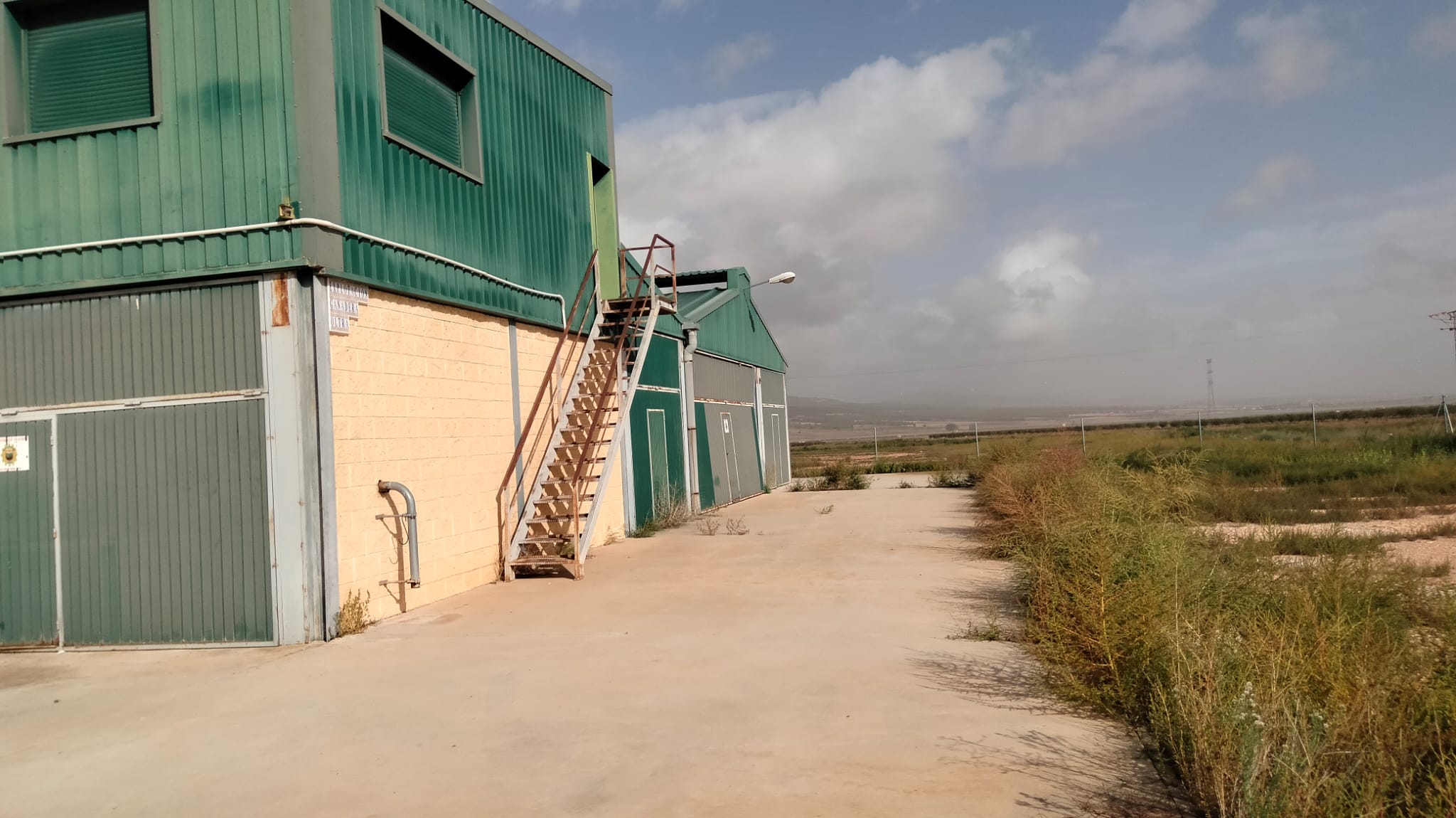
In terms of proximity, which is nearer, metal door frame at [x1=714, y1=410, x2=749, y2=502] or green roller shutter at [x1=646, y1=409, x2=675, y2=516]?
green roller shutter at [x1=646, y1=409, x2=675, y2=516]

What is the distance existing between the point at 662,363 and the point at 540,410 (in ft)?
16.9

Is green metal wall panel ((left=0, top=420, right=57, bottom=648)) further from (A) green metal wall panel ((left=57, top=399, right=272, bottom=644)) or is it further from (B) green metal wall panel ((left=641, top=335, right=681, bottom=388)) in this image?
(B) green metal wall panel ((left=641, top=335, right=681, bottom=388))

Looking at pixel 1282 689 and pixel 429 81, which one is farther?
pixel 429 81

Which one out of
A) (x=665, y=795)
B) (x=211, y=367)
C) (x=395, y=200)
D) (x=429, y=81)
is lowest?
(x=665, y=795)

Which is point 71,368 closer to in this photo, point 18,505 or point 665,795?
point 18,505

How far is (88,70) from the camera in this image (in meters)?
8.73

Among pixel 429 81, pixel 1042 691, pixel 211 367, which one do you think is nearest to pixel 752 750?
pixel 1042 691

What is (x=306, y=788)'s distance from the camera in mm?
4672

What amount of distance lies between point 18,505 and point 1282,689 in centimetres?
1003

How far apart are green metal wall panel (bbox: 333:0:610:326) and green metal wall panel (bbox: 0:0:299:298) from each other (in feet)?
2.03

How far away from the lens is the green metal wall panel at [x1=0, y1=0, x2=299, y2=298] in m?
8.22

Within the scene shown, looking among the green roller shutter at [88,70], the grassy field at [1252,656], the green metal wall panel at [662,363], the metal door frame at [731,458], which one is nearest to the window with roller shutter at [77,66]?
the green roller shutter at [88,70]

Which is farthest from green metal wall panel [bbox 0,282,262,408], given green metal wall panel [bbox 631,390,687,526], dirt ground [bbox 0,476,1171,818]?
green metal wall panel [bbox 631,390,687,526]

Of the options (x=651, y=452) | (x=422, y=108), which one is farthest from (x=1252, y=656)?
(x=651, y=452)
